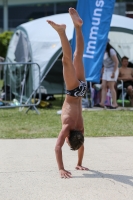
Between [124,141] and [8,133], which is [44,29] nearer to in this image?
[8,133]

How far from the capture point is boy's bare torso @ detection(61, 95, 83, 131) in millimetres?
5766

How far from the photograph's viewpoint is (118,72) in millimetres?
12984

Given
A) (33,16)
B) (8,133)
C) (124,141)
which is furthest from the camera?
(33,16)

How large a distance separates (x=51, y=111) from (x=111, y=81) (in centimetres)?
183

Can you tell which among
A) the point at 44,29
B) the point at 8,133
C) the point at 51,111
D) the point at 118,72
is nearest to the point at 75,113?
the point at 8,133

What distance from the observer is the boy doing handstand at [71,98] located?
222 inches

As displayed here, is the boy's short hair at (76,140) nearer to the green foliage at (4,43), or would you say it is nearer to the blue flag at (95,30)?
the blue flag at (95,30)

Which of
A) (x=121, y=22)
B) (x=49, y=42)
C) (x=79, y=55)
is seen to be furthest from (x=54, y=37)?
(x=79, y=55)

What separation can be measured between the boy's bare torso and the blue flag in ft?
19.1

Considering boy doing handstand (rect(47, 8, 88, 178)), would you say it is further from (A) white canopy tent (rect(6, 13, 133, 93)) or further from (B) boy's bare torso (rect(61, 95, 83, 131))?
(A) white canopy tent (rect(6, 13, 133, 93))

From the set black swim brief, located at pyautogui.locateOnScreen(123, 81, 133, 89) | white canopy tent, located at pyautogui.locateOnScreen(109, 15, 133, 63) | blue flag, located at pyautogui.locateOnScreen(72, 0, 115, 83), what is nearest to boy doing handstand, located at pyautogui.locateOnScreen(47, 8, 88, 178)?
blue flag, located at pyautogui.locateOnScreen(72, 0, 115, 83)

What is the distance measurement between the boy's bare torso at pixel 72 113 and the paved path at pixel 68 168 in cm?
64

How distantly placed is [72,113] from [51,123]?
4130 millimetres

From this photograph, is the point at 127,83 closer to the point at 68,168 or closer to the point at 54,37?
the point at 54,37
